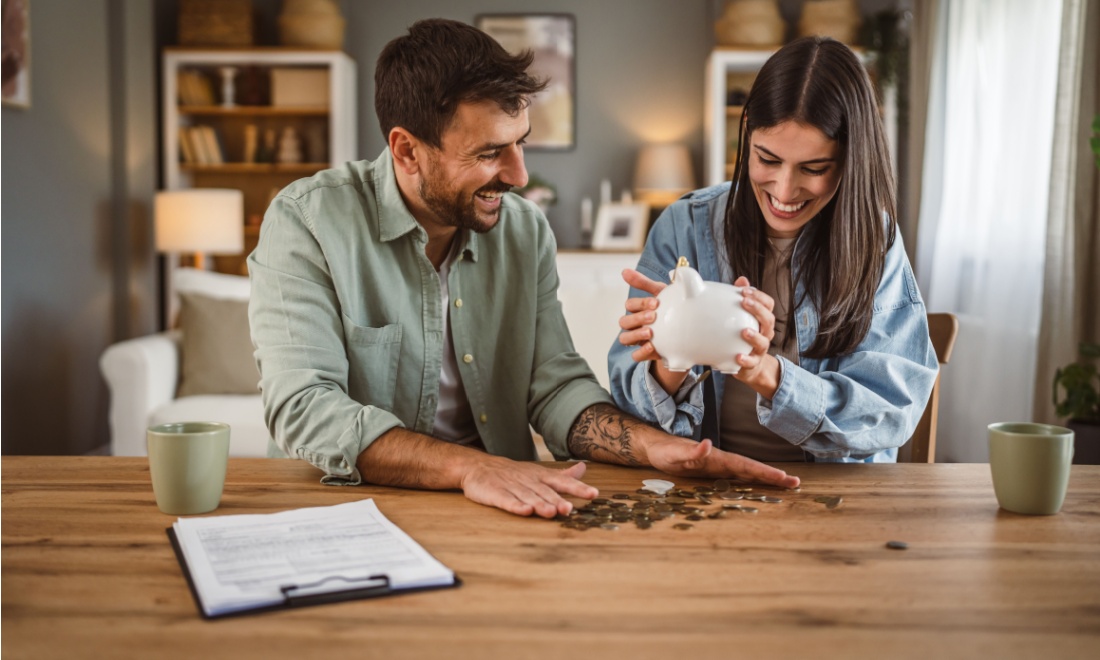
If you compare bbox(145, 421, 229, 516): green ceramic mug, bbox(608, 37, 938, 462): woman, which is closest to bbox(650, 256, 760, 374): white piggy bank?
bbox(608, 37, 938, 462): woman

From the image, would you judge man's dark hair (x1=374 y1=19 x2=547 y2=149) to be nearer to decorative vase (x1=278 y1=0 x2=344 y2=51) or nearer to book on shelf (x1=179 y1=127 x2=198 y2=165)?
decorative vase (x1=278 y1=0 x2=344 y2=51)

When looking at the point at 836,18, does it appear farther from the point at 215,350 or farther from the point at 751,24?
the point at 215,350

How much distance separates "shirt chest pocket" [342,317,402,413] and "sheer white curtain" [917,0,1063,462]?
270 centimetres

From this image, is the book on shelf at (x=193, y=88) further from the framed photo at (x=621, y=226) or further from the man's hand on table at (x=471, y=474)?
the man's hand on table at (x=471, y=474)

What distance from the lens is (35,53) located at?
3982 mm

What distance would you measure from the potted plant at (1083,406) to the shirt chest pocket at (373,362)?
215cm

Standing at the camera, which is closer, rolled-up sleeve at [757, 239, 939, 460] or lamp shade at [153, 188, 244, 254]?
rolled-up sleeve at [757, 239, 939, 460]

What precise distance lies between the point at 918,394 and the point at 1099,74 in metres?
2.12

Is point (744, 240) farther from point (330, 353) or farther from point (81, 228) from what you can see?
point (81, 228)

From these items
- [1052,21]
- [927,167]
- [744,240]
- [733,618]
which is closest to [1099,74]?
[1052,21]

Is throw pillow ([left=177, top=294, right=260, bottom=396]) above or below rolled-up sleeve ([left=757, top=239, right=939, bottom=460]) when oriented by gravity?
below

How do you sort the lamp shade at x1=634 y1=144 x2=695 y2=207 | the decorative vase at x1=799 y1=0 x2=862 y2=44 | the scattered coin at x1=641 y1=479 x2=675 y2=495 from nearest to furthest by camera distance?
the scattered coin at x1=641 y1=479 x2=675 y2=495 < the decorative vase at x1=799 y1=0 x2=862 y2=44 < the lamp shade at x1=634 y1=144 x2=695 y2=207

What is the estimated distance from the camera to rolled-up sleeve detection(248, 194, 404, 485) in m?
1.29

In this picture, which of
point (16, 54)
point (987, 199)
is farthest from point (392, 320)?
point (987, 199)
